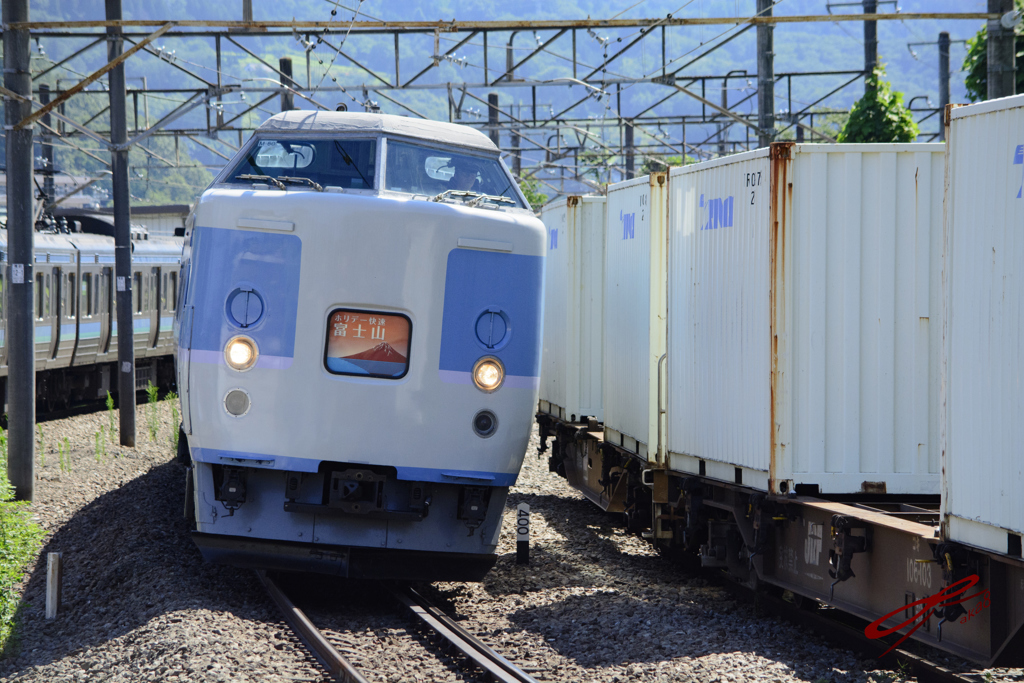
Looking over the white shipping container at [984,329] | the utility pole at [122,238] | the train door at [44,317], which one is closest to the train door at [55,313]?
the train door at [44,317]

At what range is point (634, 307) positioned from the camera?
10.0 meters

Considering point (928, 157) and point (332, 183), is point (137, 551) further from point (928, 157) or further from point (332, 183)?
point (928, 157)

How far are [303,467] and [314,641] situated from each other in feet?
3.51

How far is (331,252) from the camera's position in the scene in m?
6.96

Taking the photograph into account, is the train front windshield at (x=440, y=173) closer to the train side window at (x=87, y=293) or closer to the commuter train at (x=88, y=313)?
the commuter train at (x=88, y=313)

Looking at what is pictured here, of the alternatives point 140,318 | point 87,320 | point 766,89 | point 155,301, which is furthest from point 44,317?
point 766,89

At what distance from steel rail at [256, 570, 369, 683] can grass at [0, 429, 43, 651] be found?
187 centimetres

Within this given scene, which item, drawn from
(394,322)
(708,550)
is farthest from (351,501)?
(708,550)

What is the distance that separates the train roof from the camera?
816cm

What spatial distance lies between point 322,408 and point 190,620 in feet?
5.01

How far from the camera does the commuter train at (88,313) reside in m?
19.2

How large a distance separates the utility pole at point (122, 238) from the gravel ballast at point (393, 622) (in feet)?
16.5

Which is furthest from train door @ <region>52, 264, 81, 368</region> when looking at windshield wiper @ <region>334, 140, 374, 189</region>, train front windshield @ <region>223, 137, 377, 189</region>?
windshield wiper @ <region>334, 140, 374, 189</region>

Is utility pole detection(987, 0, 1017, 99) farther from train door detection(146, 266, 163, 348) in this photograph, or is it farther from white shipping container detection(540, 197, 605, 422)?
train door detection(146, 266, 163, 348)
